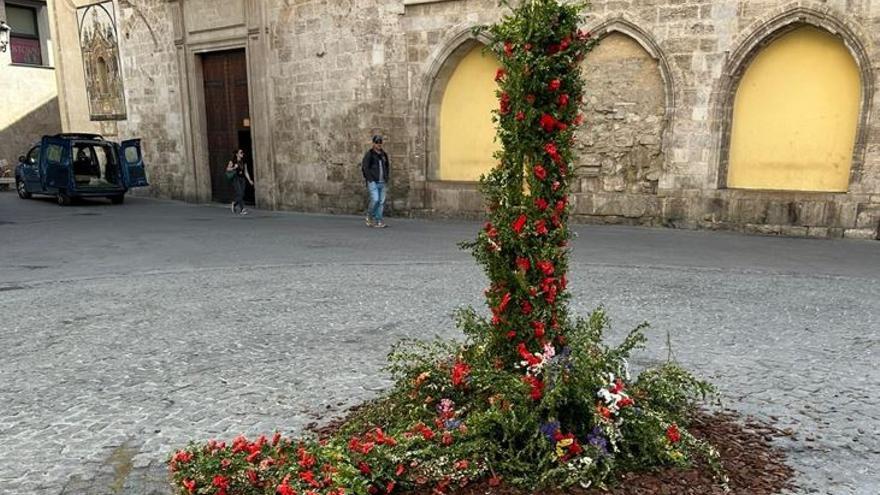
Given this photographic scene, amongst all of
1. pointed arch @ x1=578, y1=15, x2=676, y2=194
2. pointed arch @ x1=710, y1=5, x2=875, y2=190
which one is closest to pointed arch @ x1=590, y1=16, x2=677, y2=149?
pointed arch @ x1=578, y1=15, x2=676, y2=194

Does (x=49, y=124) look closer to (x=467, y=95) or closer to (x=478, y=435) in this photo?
(x=467, y=95)

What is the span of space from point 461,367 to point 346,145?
11.9 m

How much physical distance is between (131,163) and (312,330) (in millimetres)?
13857

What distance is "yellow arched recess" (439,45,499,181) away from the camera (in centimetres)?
1326

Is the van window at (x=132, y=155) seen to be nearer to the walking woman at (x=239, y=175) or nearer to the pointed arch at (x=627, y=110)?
the walking woman at (x=239, y=175)

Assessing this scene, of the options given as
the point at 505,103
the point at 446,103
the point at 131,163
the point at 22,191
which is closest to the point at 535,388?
the point at 505,103

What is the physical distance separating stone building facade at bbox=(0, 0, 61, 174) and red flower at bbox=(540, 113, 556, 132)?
29.0 meters

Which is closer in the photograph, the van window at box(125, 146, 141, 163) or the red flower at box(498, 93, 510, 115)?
the red flower at box(498, 93, 510, 115)

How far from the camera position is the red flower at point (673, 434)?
9.46 feet

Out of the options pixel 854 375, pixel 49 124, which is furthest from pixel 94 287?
pixel 49 124

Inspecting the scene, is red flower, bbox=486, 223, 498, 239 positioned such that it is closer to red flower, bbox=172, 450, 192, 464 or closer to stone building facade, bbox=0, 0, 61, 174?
red flower, bbox=172, 450, 192, 464

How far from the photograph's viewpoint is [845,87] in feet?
33.5

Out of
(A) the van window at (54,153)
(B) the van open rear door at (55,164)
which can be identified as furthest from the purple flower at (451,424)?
(A) the van window at (54,153)

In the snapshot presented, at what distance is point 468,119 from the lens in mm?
13516
